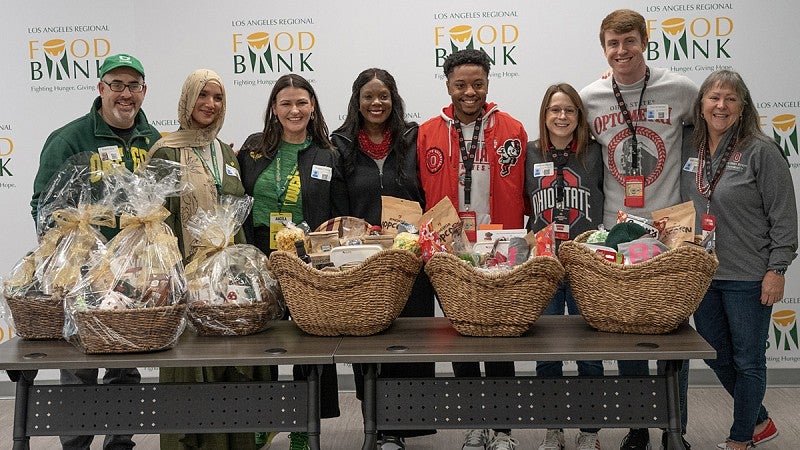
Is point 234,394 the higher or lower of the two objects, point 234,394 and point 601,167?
the lower

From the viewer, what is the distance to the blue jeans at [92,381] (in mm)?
3188

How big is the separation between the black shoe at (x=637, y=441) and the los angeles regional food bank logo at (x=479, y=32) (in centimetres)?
205

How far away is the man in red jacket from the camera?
3.30 metres

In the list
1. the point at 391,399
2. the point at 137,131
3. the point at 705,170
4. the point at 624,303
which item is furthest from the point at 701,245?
the point at 137,131

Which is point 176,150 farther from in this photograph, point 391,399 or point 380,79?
point 391,399

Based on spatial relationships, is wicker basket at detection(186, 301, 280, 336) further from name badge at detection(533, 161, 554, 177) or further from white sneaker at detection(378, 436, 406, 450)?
name badge at detection(533, 161, 554, 177)

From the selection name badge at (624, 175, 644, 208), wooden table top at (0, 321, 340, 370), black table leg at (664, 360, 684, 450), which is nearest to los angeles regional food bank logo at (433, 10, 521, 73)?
name badge at (624, 175, 644, 208)

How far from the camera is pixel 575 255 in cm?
240

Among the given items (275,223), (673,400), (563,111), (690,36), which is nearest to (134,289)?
(275,223)

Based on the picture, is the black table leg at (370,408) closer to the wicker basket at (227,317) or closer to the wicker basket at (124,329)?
the wicker basket at (227,317)

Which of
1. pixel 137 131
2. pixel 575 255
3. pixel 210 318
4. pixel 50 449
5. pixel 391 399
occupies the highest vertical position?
pixel 137 131

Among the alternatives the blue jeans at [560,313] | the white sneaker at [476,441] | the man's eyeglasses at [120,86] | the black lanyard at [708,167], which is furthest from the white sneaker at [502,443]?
the man's eyeglasses at [120,86]

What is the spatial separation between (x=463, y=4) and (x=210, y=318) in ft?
8.39

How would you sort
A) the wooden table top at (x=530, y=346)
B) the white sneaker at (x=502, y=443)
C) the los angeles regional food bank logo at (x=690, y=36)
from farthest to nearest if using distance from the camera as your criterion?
the los angeles regional food bank logo at (x=690, y=36)
the white sneaker at (x=502, y=443)
the wooden table top at (x=530, y=346)
